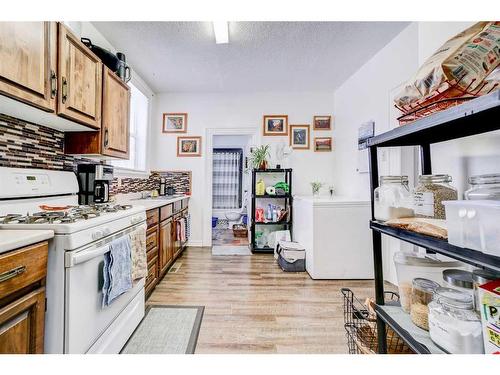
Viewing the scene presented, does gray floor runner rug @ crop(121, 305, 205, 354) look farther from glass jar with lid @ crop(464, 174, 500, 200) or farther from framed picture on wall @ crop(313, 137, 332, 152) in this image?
framed picture on wall @ crop(313, 137, 332, 152)

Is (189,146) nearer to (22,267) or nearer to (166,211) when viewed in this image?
(166,211)

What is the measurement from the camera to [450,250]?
717 millimetres

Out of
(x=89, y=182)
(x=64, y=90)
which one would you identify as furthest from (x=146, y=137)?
(x=64, y=90)

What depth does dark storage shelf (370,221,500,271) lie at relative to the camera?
61 cm

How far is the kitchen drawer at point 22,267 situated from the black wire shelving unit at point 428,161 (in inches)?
54.6

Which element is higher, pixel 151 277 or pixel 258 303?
pixel 151 277

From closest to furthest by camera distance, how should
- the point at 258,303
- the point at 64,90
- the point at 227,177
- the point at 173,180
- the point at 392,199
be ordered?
the point at 392,199, the point at 64,90, the point at 258,303, the point at 173,180, the point at 227,177

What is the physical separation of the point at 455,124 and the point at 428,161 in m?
0.44

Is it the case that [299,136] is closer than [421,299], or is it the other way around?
[421,299]

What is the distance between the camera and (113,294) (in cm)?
141

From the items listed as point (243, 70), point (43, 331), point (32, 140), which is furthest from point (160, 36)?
point (43, 331)
